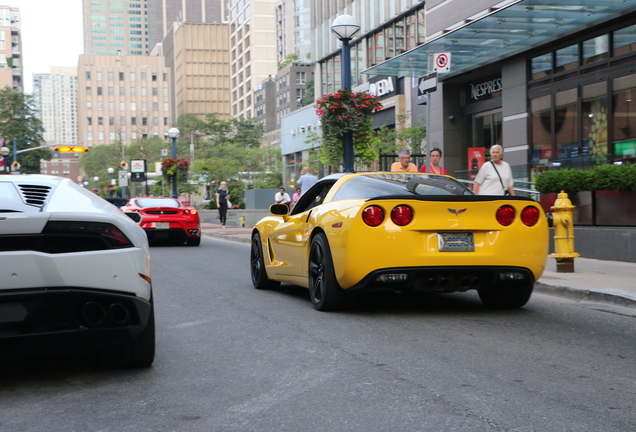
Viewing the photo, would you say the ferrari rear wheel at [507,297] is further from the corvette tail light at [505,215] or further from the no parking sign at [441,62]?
the no parking sign at [441,62]

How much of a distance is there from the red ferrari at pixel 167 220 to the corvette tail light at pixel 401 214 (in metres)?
12.8

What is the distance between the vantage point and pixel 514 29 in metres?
19.2

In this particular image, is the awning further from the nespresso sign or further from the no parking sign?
the no parking sign

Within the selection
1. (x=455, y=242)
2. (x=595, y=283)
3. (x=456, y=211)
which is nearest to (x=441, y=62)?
(x=595, y=283)

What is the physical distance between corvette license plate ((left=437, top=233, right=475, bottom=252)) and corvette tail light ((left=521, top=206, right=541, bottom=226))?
0.60 meters

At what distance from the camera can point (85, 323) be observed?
4.23 metres

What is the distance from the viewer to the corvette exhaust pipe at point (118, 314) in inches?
168

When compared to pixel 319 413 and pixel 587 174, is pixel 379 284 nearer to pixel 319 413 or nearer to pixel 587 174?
pixel 319 413

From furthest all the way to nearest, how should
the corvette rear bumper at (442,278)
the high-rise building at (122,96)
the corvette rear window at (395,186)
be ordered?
the high-rise building at (122,96) < the corvette rear window at (395,186) < the corvette rear bumper at (442,278)

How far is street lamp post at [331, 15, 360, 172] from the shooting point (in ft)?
53.1

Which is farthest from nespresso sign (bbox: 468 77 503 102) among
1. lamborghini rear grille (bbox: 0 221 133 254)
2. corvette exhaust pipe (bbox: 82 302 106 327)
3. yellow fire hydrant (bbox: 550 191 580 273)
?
corvette exhaust pipe (bbox: 82 302 106 327)

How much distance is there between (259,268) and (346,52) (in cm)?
854

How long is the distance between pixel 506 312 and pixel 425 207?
1400 millimetres

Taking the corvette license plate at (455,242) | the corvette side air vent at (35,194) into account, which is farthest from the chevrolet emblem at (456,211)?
the corvette side air vent at (35,194)
